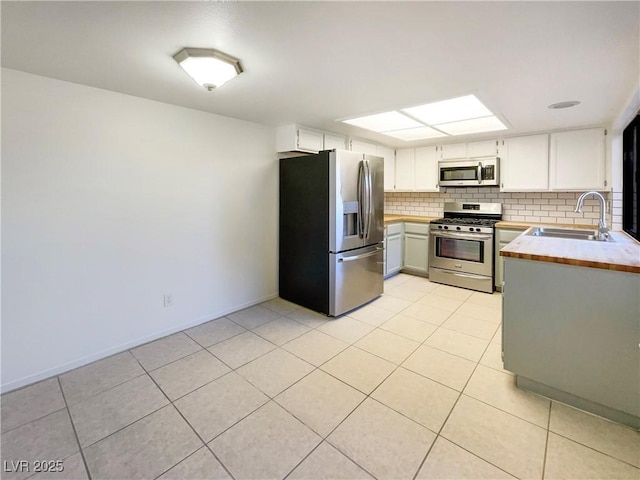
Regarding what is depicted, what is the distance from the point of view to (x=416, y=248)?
475 cm

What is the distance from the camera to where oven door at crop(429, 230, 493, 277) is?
3.98 m

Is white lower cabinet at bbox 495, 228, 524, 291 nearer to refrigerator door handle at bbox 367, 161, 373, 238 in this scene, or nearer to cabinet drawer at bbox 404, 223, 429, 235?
cabinet drawer at bbox 404, 223, 429, 235

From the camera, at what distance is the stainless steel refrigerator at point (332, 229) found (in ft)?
10.3

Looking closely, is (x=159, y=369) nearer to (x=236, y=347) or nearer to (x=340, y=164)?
(x=236, y=347)

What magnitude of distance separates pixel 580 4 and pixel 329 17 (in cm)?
110

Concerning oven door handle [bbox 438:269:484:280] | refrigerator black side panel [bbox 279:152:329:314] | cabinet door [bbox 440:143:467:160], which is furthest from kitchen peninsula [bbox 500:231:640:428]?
cabinet door [bbox 440:143:467:160]

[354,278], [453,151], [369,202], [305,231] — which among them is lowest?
[354,278]

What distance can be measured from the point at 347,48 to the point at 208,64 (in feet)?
2.74

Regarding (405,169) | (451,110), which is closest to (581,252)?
(451,110)

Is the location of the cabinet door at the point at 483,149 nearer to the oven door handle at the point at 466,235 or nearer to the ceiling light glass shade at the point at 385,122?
the oven door handle at the point at 466,235

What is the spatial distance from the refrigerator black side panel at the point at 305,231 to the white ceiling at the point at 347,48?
0.87m

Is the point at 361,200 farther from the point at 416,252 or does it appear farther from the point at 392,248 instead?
the point at 416,252

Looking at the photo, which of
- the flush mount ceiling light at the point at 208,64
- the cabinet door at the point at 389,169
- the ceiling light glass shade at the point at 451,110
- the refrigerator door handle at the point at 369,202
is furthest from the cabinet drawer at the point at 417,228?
the flush mount ceiling light at the point at 208,64

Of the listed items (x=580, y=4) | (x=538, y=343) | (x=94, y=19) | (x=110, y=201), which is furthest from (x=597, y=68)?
(x=110, y=201)
